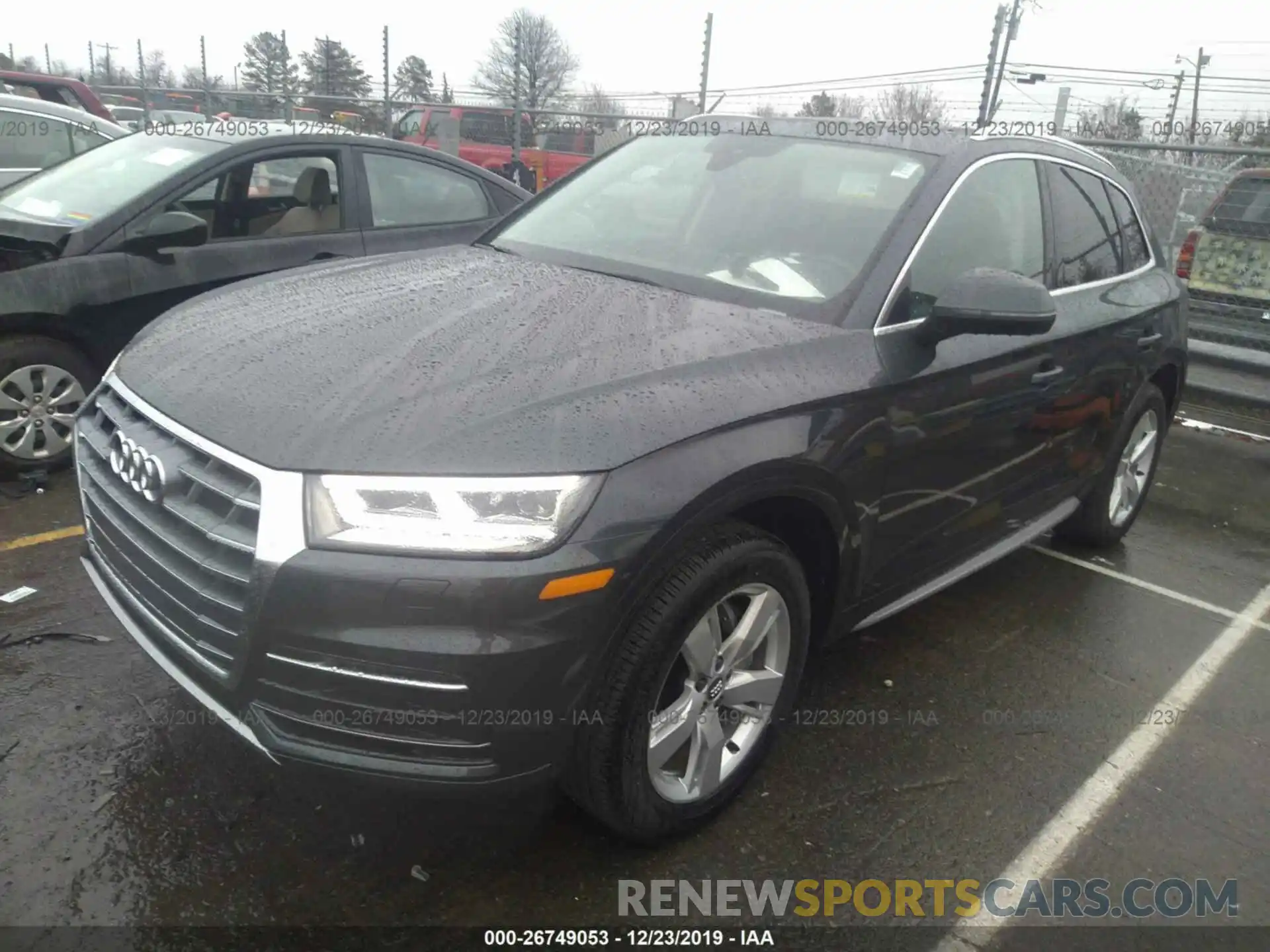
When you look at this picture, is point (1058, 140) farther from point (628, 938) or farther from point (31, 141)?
point (31, 141)

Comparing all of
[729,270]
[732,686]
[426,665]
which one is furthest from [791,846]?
[729,270]

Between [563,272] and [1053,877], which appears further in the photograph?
[563,272]

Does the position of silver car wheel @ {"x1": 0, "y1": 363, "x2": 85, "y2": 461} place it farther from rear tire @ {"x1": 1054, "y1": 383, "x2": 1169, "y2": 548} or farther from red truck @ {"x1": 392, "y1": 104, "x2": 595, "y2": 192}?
red truck @ {"x1": 392, "y1": 104, "x2": 595, "y2": 192}

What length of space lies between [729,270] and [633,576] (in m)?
1.29

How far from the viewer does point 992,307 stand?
8.54 ft

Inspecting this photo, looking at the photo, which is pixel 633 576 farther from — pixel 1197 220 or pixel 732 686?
pixel 1197 220

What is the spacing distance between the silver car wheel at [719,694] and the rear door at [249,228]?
315 centimetres

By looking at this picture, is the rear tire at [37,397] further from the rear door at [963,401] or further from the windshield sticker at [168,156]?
the rear door at [963,401]

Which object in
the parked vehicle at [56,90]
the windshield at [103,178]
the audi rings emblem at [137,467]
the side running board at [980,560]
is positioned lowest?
the side running board at [980,560]

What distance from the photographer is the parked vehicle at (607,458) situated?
6.23 ft

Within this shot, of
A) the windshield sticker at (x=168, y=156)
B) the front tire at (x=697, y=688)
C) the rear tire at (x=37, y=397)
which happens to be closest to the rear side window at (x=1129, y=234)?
the front tire at (x=697, y=688)

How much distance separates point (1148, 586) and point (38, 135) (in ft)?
28.6

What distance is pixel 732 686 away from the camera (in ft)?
8.13


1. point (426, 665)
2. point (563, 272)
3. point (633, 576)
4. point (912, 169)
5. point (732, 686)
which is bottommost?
point (732, 686)
